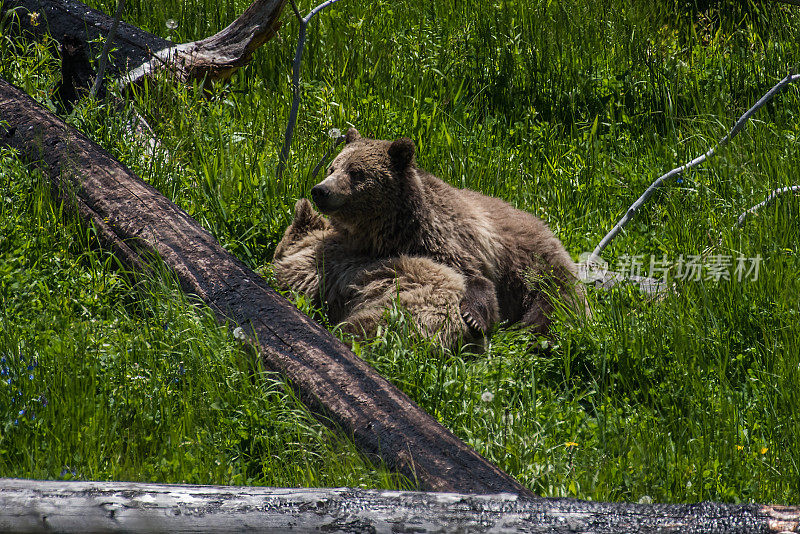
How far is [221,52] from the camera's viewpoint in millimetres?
7207

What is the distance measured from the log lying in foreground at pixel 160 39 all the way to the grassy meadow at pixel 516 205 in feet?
0.79

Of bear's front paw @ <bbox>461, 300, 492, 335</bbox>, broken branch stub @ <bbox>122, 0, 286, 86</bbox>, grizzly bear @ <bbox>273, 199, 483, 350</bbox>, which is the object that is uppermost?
broken branch stub @ <bbox>122, 0, 286, 86</bbox>

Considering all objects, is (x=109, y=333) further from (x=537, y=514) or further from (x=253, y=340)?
(x=537, y=514)

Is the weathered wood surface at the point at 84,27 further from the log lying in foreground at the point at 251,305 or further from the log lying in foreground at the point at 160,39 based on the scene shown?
the log lying in foreground at the point at 251,305

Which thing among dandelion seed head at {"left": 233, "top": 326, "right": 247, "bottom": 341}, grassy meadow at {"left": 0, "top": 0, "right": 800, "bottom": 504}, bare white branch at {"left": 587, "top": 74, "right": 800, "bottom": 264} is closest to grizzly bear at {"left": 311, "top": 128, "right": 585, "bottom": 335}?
grassy meadow at {"left": 0, "top": 0, "right": 800, "bottom": 504}

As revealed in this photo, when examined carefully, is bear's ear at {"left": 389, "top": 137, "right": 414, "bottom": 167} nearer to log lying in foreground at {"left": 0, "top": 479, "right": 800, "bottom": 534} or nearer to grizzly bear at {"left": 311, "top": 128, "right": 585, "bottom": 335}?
grizzly bear at {"left": 311, "top": 128, "right": 585, "bottom": 335}

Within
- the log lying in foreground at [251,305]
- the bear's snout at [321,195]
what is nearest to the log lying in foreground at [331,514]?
the log lying in foreground at [251,305]

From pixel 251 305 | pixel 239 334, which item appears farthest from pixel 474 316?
pixel 239 334

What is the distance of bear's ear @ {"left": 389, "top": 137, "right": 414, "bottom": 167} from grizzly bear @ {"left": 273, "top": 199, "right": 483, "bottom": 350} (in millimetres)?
612

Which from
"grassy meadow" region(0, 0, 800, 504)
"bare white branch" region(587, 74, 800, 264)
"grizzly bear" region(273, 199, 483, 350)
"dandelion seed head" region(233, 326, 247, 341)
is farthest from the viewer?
"bare white branch" region(587, 74, 800, 264)

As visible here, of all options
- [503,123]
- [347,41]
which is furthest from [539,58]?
[347,41]

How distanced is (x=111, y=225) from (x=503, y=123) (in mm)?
3981

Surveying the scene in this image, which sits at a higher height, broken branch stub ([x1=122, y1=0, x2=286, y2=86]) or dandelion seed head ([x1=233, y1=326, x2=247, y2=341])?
broken branch stub ([x1=122, y1=0, x2=286, y2=86])

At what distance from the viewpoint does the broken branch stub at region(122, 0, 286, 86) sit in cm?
681
